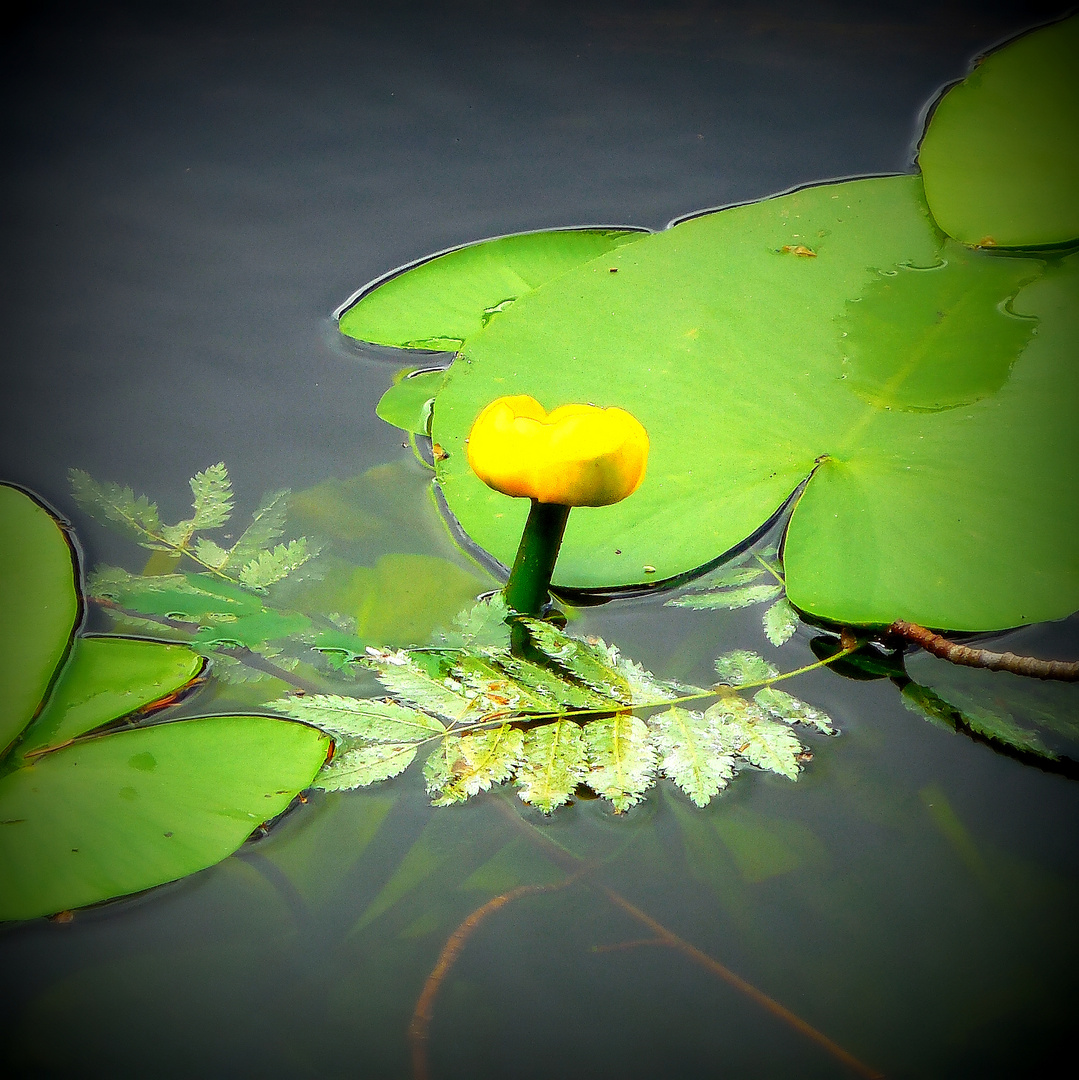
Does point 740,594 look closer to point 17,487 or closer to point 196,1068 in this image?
point 196,1068

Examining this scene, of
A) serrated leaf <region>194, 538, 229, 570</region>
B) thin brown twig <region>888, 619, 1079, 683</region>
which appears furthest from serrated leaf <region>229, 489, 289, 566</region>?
thin brown twig <region>888, 619, 1079, 683</region>

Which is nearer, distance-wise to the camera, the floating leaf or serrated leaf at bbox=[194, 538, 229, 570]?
serrated leaf at bbox=[194, 538, 229, 570]

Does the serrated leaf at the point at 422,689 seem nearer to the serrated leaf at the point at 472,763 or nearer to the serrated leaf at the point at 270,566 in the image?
the serrated leaf at the point at 472,763

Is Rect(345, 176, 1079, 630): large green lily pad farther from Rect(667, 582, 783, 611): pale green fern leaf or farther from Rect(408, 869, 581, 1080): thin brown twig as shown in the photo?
Rect(408, 869, 581, 1080): thin brown twig

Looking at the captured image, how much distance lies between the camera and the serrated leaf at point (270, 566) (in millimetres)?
993

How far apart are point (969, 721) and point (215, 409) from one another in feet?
3.33

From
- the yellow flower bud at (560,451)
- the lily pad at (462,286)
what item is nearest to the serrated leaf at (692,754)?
the yellow flower bud at (560,451)

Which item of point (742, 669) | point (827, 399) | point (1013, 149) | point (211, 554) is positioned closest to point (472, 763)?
point (742, 669)

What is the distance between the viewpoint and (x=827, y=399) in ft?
3.62

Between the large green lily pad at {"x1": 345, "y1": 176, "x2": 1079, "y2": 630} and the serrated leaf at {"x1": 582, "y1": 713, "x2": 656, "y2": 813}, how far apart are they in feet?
0.68

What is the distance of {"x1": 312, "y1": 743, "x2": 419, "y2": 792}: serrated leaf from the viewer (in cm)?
81

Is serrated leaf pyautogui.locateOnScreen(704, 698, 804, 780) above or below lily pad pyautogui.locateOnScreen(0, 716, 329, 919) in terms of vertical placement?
above

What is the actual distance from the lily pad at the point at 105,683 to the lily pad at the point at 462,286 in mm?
588

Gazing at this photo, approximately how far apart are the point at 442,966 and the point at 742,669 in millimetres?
410
